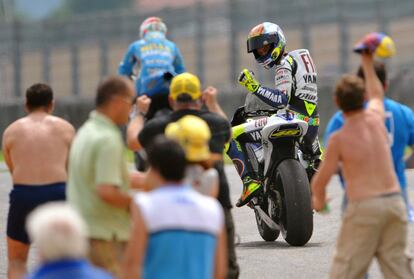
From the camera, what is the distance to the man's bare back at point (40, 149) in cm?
973

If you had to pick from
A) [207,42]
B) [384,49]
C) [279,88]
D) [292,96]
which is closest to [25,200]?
[384,49]

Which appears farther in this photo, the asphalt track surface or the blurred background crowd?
the blurred background crowd

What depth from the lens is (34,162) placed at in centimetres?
973

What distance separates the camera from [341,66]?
93.6ft

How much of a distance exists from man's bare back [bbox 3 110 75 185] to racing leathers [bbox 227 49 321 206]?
335 cm

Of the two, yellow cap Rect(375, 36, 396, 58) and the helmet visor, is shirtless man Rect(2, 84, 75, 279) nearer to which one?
yellow cap Rect(375, 36, 396, 58)

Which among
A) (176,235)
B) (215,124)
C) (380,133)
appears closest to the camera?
(176,235)

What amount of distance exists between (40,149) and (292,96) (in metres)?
4.01

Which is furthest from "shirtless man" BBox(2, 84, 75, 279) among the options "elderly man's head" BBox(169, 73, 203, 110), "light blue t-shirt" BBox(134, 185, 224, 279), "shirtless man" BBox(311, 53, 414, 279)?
"light blue t-shirt" BBox(134, 185, 224, 279)

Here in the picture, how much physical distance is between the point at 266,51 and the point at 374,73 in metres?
4.37

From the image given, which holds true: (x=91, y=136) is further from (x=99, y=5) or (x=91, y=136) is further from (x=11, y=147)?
(x=99, y=5)

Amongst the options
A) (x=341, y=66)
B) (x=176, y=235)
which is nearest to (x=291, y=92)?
(x=176, y=235)

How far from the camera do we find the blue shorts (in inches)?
382

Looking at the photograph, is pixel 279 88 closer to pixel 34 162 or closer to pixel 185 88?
pixel 34 162
